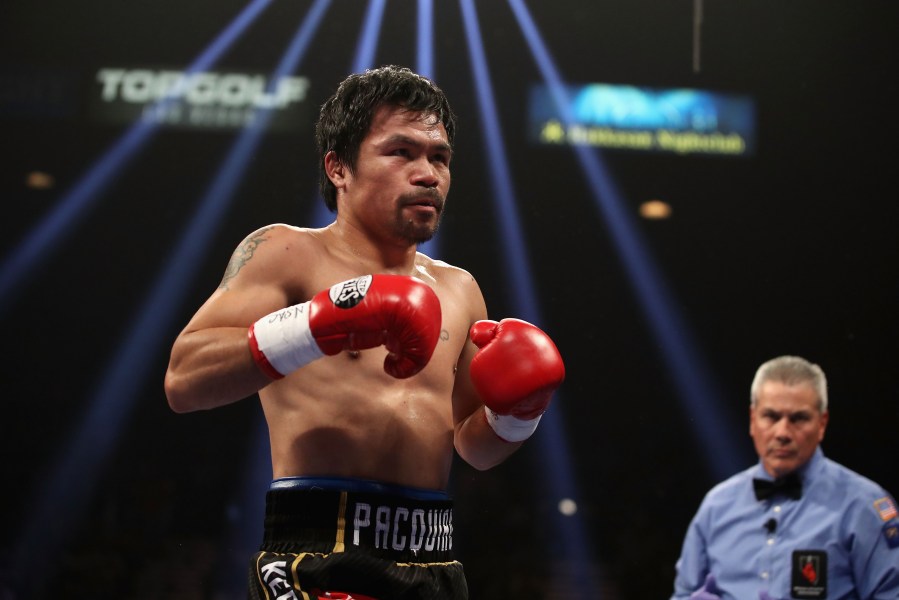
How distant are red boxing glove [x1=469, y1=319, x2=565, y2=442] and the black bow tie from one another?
1.68 m

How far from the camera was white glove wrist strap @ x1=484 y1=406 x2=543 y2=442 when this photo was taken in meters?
1.75

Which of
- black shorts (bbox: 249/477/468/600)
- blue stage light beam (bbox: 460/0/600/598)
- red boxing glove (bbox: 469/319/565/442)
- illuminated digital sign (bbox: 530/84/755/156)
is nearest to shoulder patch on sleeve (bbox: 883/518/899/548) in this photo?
red boxing glove (bbox: 469/319/565/442)

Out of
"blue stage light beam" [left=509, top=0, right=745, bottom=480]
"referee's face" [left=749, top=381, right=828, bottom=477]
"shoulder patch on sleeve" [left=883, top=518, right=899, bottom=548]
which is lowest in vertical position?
"shoulder patch on sleeve" [left=883, top=518, right=899, bottom=548]

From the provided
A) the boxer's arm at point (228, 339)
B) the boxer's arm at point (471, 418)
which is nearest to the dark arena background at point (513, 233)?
the boxer's arm at point (471, 418)

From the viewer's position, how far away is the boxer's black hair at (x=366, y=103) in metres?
1.77

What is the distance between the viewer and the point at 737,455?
4.78 meters

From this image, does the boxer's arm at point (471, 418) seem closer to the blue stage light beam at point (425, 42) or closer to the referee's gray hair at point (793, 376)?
the referee's gray hair at point (793, 376)

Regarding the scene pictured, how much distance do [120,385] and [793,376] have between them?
3094mm

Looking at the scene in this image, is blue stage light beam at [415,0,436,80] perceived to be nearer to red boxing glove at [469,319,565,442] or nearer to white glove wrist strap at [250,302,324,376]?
red boxing glove at [469,319,565,442]

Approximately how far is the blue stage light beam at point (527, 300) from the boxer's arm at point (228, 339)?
10.1 ft

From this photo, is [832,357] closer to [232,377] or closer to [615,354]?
[615,354]

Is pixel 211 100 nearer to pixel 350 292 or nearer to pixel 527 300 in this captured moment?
pixel 527 300

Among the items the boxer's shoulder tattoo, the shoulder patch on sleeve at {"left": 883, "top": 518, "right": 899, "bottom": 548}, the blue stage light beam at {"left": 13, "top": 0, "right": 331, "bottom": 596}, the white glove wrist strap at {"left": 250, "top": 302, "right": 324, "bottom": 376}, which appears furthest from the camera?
the blue stage light beam at {"left": 13, "top": 0, "right": 331, "bottom": 596}

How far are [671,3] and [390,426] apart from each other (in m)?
3.60
